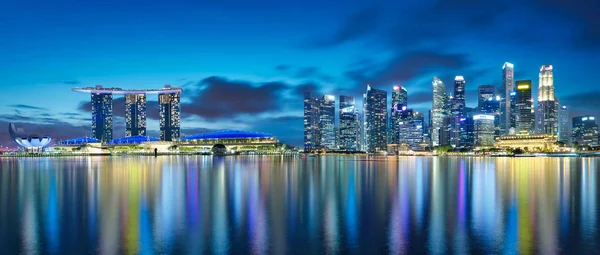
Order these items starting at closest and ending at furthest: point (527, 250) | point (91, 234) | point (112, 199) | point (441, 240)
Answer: point (527, 250) < point (441, 240) < point (91, 234) < point (112, 199)

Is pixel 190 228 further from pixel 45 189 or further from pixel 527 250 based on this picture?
pixel 45 189

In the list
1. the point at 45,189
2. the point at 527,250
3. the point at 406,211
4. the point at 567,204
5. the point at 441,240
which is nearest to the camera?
the point at 527,250

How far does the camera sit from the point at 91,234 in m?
18.5

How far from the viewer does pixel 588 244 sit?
651 inches

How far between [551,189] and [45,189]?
121ft

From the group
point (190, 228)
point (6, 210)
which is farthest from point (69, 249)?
point (6, 210)

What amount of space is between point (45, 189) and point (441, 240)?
30.4 metres

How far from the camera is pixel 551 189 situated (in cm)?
3678

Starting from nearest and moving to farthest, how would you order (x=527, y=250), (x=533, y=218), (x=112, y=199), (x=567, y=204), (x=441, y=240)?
(x=527, y=250), (x=441, y=240), (x=533, y=218), (x=567, y=204), (x=112, y=199)

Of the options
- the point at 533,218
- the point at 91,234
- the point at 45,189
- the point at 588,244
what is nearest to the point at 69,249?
the point at 91,234

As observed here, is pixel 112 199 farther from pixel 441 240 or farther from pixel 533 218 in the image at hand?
pixel 533 218

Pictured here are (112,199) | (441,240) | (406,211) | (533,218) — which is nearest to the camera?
(441,240)

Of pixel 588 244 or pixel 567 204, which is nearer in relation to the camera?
pixel 588 244

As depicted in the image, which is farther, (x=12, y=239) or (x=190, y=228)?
(x=190, y=228)
